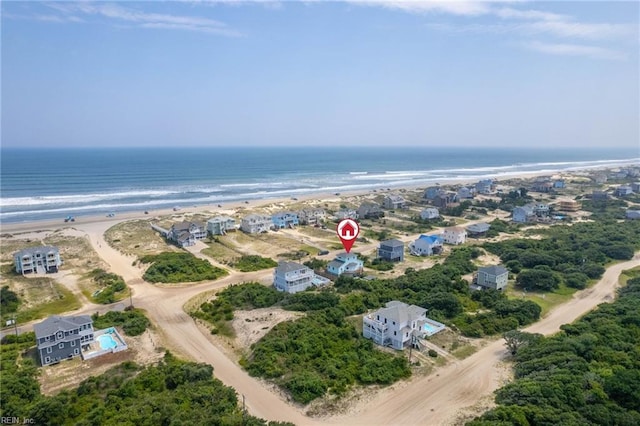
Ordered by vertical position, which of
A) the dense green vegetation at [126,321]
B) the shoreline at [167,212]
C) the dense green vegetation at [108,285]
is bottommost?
the dense green vegetation at [126,321]

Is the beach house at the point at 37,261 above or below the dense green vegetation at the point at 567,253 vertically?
above

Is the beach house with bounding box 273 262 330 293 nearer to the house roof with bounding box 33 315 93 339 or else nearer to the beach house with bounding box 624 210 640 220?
the house roof with bounding box 33 315 93 339

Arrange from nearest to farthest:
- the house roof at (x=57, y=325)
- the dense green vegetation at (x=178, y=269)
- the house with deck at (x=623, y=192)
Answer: the house roof at (x=57, y=325)
the dense green vegetation at (x=178, y=269)
the house with deck at (x=623, y=192)

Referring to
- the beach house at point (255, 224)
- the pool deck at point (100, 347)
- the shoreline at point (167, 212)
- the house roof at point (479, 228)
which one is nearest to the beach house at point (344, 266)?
the pool deck at point (100, 347)

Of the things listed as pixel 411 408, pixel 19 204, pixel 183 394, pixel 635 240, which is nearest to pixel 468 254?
pixel 635 240

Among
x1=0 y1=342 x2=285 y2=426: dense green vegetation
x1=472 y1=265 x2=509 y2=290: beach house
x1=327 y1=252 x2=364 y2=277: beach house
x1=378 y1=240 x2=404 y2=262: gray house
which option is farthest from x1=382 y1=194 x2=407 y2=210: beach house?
x1=0 y1=342 x2=285 y2=426: dense green vegetation

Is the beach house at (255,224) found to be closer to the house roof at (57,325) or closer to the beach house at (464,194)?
the house roof at (57,325)

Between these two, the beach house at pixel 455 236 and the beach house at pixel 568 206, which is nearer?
the beach house at pixel 455 236

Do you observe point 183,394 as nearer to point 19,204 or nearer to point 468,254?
point 468,254
